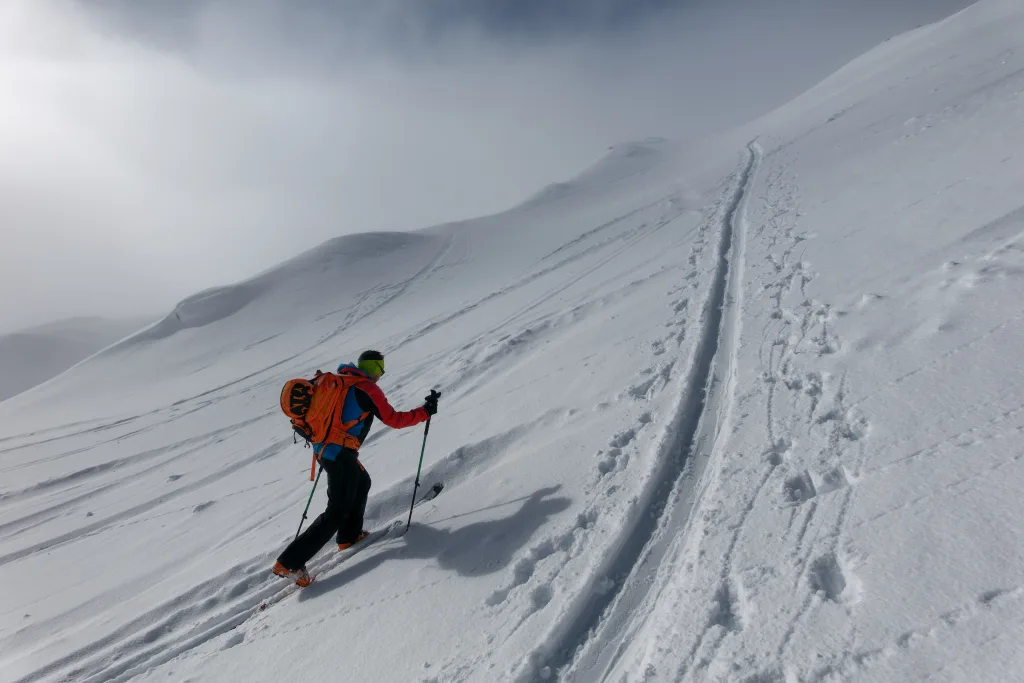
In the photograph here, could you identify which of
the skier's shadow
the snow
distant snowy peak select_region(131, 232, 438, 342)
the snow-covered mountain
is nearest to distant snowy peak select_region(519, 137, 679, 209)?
distant snowy peak select_region(131, 232, 438, 342)

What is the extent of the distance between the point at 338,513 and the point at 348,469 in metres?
0.41

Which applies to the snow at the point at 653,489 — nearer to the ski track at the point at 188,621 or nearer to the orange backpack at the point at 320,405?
the ski track at the point at 188,621

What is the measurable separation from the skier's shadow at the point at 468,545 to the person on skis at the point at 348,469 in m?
0.25

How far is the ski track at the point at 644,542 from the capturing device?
10.2ft

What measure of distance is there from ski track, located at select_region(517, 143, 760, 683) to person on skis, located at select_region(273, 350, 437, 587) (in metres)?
2.02

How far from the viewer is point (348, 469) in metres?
4.92

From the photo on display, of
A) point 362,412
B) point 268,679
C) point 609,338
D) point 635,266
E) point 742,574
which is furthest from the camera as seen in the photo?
point 635,266

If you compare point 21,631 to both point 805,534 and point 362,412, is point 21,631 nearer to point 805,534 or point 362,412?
point 362,412

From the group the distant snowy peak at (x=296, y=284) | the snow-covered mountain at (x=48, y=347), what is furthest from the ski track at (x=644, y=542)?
the snow-covered mountain at (x=48, y=347)

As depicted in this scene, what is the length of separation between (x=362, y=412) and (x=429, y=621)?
6.04ft

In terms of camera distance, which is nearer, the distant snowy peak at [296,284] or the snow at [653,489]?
the snow at [653,489]

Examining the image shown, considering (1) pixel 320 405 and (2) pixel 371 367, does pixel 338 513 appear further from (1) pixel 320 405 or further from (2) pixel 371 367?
(2) pixel 371 367

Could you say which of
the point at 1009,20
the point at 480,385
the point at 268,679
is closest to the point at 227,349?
the point at 480,385

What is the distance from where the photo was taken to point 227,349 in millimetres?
19422
